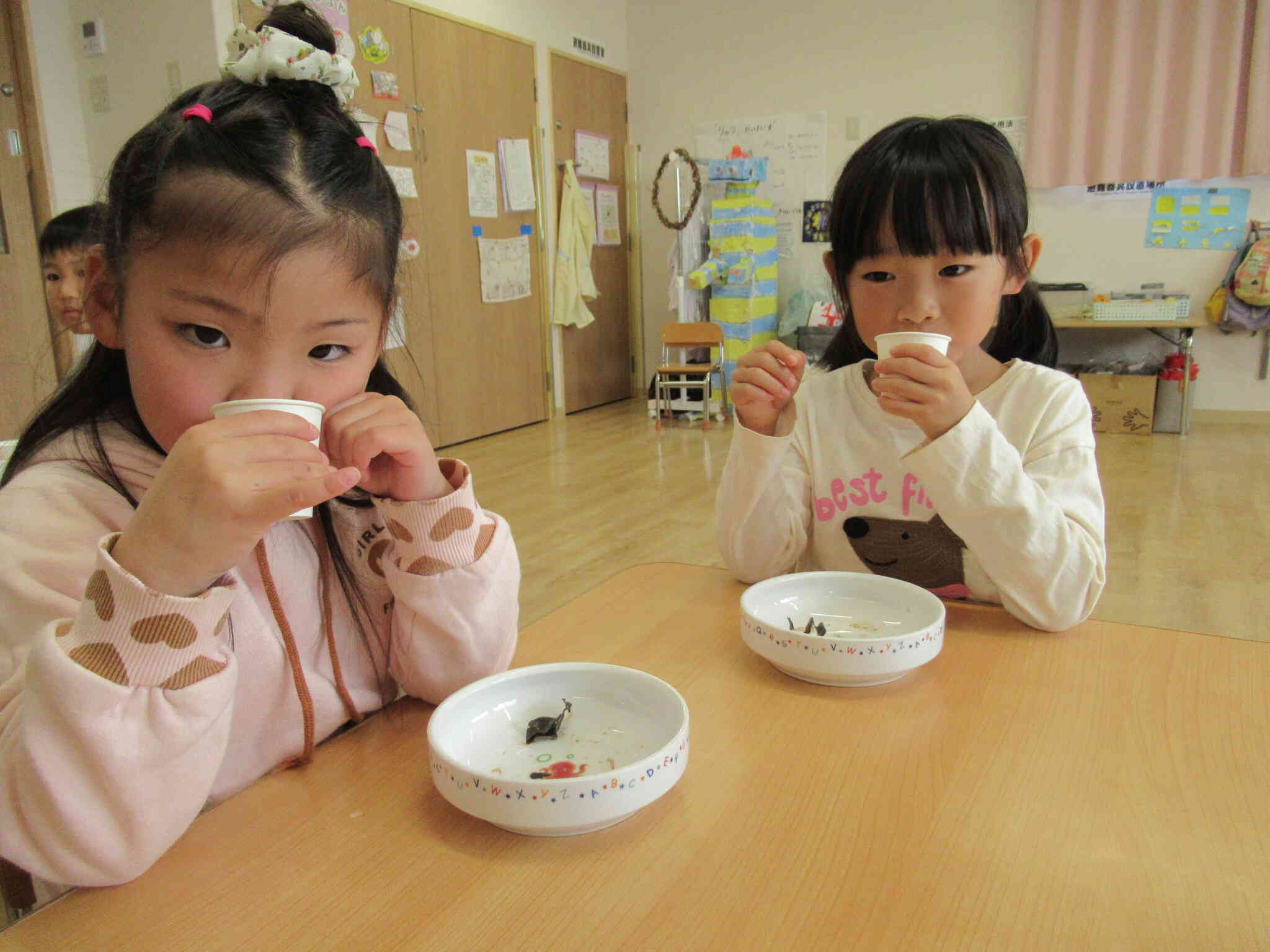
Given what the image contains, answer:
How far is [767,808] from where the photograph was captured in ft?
1.89

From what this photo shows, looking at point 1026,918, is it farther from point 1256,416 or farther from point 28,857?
point 1256,416

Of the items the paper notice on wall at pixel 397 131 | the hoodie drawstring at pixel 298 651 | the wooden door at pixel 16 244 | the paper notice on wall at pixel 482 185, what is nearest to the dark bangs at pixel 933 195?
the hoodie drawstring at pixel 298 651

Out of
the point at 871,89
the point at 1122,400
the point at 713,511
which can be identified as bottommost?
the point at 713,511

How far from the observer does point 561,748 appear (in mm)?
656

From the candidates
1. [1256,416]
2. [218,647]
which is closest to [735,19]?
[1256,416]

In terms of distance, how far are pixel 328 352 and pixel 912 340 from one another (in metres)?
0.53

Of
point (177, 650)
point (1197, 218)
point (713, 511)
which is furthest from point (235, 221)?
point (1197, 218)

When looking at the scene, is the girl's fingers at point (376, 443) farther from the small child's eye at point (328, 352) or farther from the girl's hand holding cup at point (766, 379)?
the girl's hand holding cup at point (766, 379)

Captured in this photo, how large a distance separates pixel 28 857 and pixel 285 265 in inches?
17.0

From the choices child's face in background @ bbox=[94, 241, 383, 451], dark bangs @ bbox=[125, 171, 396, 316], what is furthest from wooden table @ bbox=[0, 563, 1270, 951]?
dark bangs @ bbox=[125, 171, 396, 316]

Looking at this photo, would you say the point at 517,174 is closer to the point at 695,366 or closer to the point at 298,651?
the point at 695,366

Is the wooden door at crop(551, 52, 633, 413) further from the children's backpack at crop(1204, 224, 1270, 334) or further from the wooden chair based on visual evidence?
the children's backpack at crop(1204, 224, 1270, 334)

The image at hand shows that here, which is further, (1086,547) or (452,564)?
(1086,547)

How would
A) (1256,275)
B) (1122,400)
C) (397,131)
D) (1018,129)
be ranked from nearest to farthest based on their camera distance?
(397,131), (1256,275), (1122,400), (1018,129)
